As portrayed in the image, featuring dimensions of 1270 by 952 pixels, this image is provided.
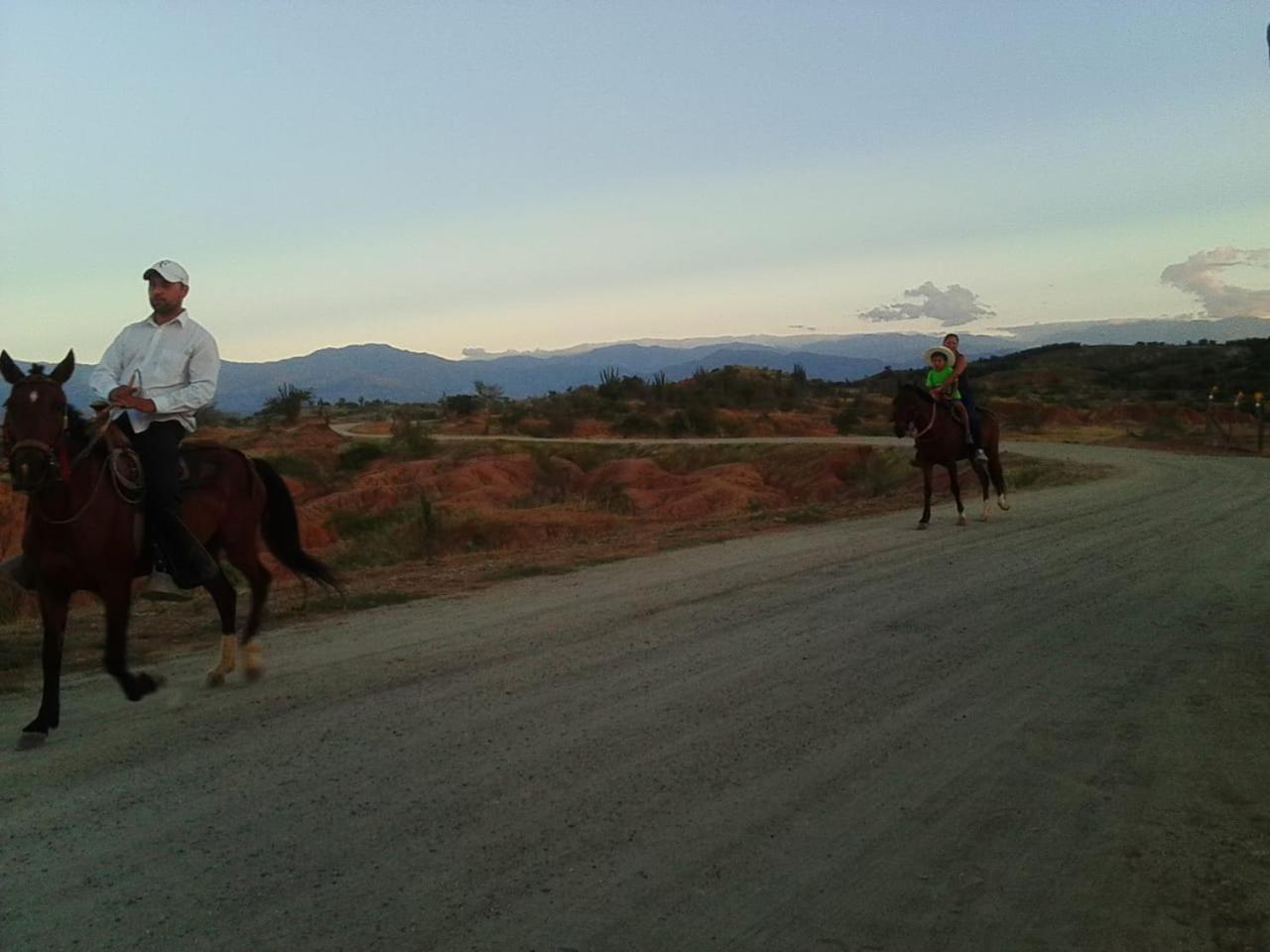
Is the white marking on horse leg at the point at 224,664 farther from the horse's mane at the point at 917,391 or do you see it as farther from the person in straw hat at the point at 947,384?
the person in straw hat at the point at 947,384

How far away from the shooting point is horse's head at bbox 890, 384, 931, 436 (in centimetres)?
1636

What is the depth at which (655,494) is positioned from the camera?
2919cm

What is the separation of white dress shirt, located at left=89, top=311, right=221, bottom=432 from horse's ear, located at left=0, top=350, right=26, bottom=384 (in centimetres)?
64

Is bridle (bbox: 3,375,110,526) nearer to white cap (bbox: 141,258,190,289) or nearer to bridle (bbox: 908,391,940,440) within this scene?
white cap (bbox: 141,258,190,289)

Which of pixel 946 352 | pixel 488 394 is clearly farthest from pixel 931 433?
pixel 488 394

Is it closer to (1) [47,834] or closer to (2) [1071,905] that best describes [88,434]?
(1) [47,834]

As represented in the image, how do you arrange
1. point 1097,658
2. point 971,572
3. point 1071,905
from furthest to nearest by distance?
point 971,572 < point 1097,658 < point 1071,905

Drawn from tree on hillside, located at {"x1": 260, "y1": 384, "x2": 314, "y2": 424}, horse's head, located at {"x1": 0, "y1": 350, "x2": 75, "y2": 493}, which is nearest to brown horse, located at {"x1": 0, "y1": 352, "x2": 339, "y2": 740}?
horse's head, located at {"x1": 0, "y1": 350, "x2": 75, "y2": 493}

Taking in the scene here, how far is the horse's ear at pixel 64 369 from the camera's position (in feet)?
21.1

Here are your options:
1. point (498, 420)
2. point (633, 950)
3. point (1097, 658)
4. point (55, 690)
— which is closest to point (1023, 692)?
point (1097, 658)

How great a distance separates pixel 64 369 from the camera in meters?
6.43

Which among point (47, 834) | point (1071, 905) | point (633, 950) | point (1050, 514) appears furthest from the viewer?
point (1050, 514)

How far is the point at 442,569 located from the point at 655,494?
615 inches

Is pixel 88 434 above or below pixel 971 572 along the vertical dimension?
above
